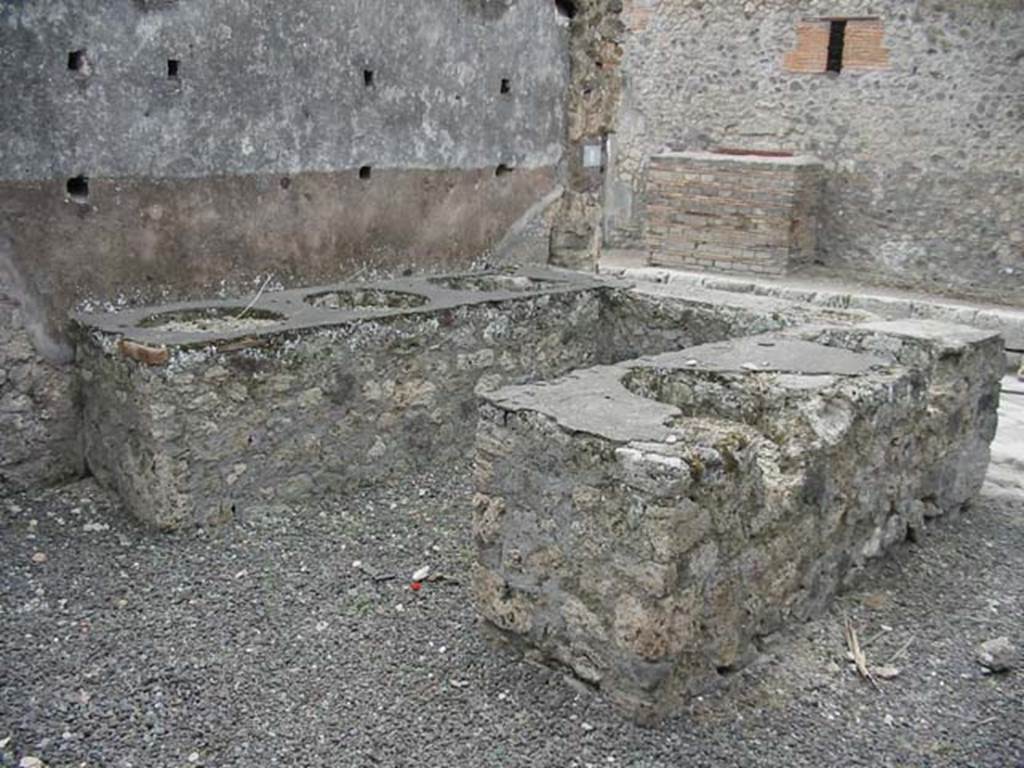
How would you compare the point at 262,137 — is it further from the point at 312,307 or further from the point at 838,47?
the point at 838,47

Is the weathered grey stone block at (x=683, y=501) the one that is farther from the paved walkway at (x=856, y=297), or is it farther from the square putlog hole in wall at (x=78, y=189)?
the paved walkway at (x=856, y=297)

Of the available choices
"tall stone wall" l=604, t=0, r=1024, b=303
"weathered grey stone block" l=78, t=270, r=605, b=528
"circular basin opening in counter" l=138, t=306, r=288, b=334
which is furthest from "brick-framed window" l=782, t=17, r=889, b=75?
"circular basin opening in counter" l=138, t=306, r=288, b=334

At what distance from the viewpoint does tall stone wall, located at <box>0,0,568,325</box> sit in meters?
4.63

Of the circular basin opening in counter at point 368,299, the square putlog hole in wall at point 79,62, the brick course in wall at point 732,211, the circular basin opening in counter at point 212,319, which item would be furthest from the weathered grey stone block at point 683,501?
the brick course in wall at point 732,211

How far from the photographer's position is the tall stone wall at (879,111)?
Answer: 10961 mm

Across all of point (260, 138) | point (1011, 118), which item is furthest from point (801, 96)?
point (260, 138)

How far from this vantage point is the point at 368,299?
5754 millimetres

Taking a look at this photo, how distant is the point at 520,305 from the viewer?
5668mm

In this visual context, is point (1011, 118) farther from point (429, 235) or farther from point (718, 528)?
point (718, 528)

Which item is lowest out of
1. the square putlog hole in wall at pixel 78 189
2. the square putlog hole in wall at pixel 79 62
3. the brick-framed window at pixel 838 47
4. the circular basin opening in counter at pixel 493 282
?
the circular basin opening in counter at pixel 493 282

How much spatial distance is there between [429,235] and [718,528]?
12.9 ft

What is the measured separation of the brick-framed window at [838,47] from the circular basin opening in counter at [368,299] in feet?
27.1

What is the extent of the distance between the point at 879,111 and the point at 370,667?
10.5m

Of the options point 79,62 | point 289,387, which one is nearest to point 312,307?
point 289,387
